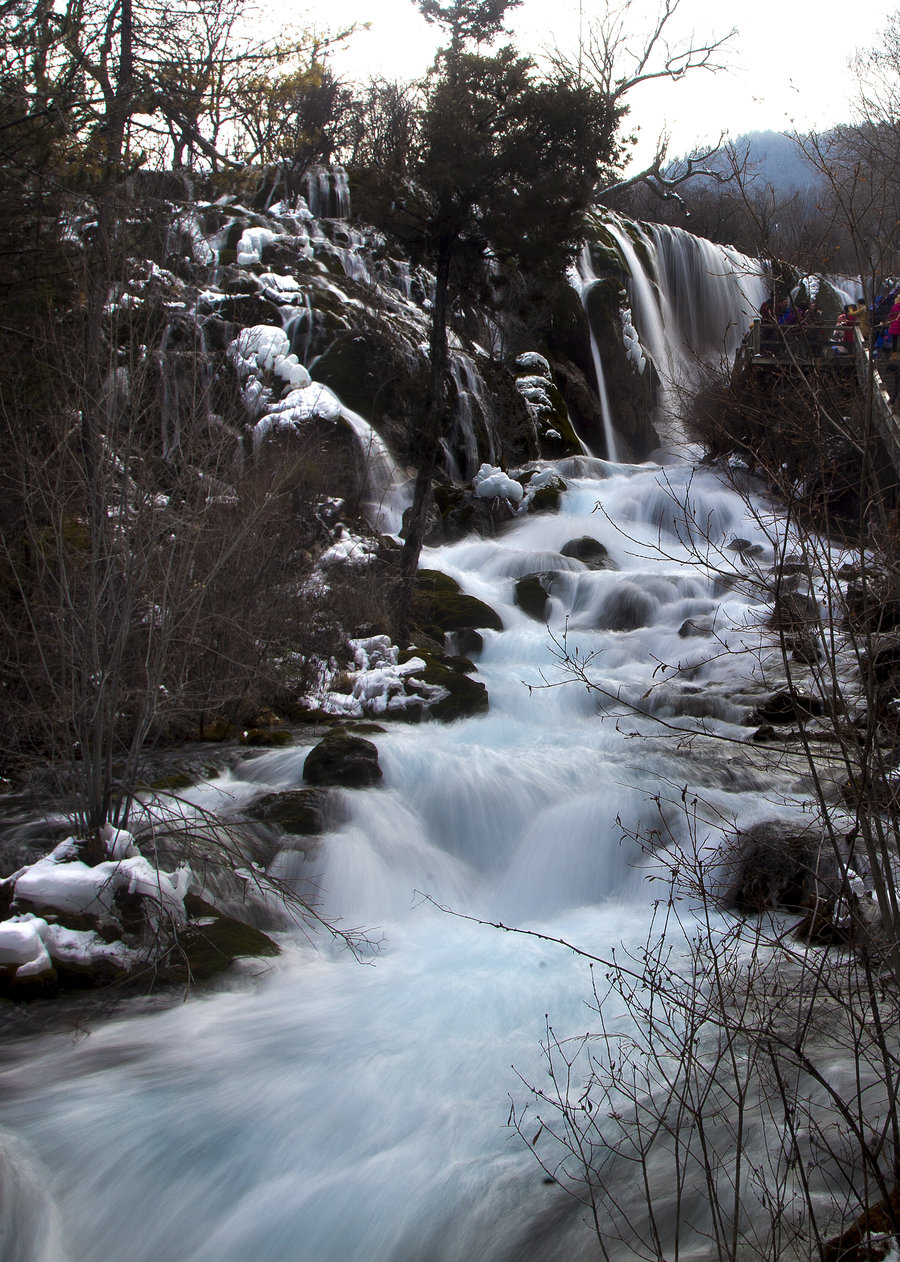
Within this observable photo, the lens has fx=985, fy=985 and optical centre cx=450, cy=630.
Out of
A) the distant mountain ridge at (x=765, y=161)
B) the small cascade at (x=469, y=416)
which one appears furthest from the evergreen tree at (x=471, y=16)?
the small cascade at (x=469, y=416)

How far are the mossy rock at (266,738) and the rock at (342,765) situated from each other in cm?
129

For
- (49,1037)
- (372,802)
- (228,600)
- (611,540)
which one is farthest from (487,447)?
(49,1037)

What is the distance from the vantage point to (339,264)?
21453 mm

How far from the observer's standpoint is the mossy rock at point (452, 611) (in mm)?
13969

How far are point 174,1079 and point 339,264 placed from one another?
771 inches

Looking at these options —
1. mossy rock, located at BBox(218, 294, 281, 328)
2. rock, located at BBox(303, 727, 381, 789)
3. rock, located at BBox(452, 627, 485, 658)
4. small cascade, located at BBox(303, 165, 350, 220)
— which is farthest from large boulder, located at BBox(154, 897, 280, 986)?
small cascade, located at BBox(303, 165, 350, 220)

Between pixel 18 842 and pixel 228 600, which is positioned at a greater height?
pixel 228 600

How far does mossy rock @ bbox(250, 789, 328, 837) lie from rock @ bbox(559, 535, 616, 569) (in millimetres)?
9431

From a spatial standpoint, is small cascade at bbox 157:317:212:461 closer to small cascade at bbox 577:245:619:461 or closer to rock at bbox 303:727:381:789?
rock at bbox 303:727:381:789

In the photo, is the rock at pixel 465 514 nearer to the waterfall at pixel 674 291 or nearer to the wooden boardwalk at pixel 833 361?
the wooden boardwalk at pixel 833 361

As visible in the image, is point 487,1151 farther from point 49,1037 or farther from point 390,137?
point 390,137

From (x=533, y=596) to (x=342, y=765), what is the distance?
7.08m

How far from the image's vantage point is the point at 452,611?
14203 millimetres

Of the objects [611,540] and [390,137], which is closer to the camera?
[390,137]
